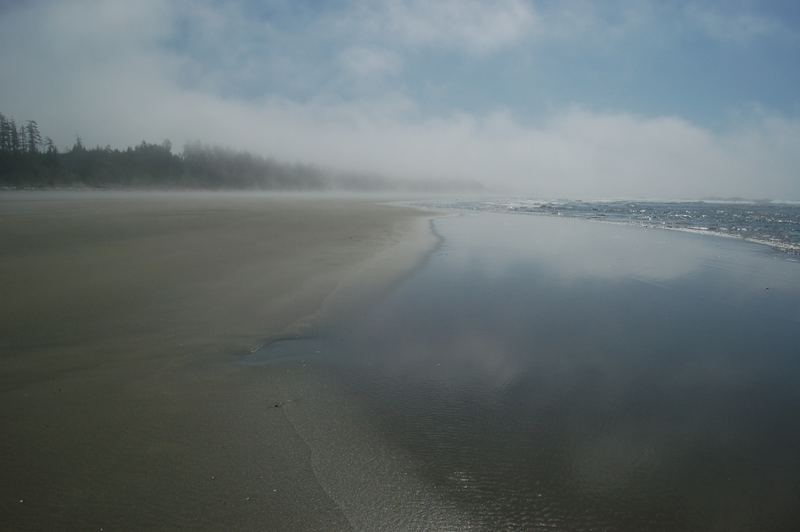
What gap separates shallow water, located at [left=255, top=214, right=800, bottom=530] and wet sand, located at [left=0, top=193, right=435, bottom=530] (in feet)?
2.09

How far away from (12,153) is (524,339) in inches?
3406

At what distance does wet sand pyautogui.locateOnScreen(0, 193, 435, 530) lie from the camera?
2.78 m

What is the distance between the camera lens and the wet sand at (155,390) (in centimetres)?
278

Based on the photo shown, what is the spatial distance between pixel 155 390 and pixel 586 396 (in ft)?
15.8

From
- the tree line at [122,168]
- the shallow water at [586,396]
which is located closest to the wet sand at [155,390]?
the shallow water at [586,396]

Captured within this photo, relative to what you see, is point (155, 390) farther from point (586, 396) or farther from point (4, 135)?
point (4, 135)

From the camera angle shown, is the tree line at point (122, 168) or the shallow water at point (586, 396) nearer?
the shallow water at point (586, 396)

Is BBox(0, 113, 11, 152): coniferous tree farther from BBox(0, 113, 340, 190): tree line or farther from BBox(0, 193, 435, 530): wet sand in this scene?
BBox(0, 193, 435, 530): wet sand

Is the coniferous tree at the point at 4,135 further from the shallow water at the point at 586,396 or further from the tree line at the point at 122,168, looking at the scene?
the shallow water at the point at 586,396

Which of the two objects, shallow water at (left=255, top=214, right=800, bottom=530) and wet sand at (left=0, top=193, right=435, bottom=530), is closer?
wet sand at (left=0, top=193, right=435, bottom=530)

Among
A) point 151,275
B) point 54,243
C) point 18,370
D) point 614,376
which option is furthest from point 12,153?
point 614,376

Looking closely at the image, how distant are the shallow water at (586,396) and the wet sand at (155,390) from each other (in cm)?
64

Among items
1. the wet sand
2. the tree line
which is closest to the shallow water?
the wet sand

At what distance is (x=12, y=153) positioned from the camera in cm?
6238
